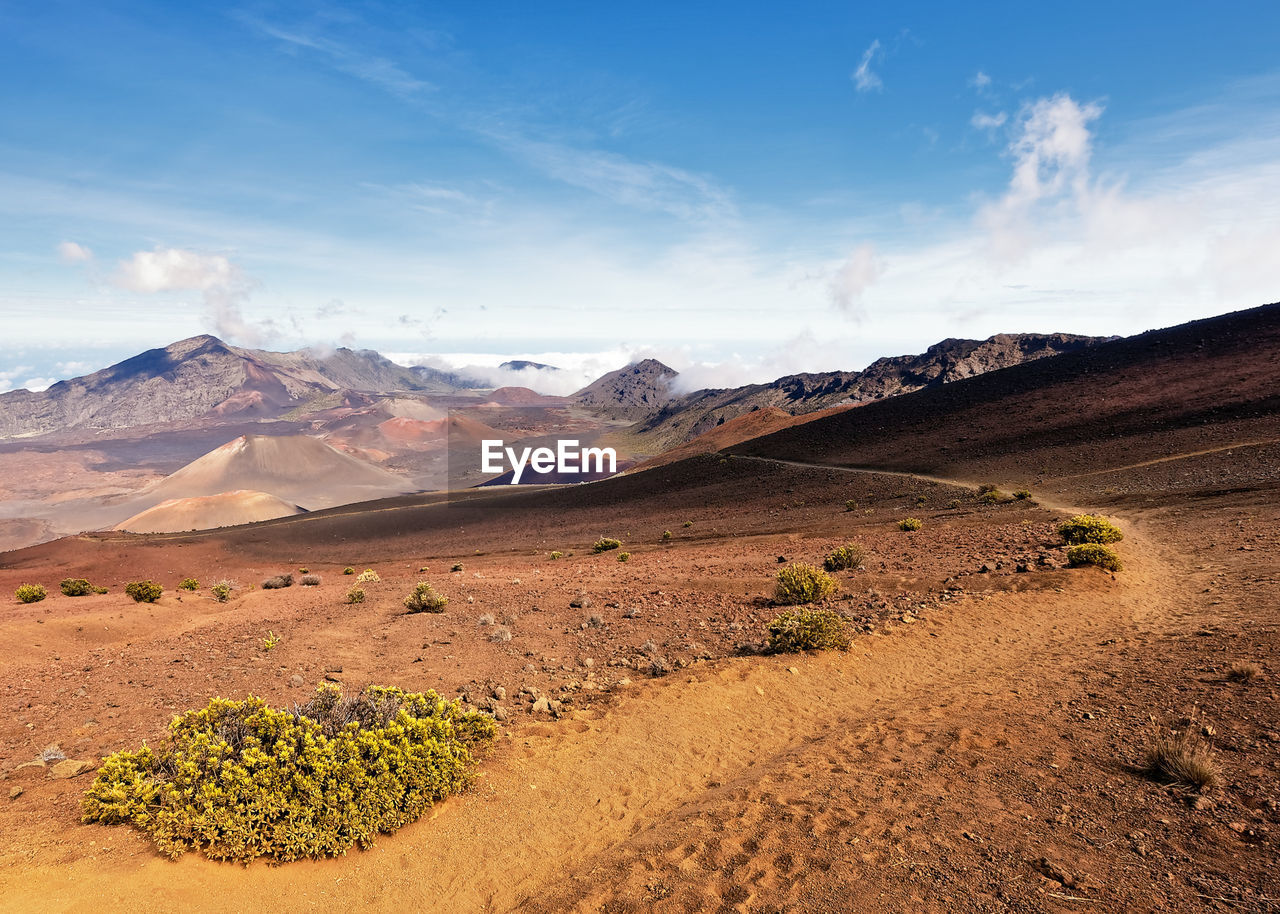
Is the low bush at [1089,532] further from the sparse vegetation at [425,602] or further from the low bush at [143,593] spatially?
the low bush at [143,593]

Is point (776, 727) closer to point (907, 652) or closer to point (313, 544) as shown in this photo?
point (907, 652)

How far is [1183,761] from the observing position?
481 cm

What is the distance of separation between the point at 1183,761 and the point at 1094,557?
896cm

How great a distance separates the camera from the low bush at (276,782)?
4582 millimetres

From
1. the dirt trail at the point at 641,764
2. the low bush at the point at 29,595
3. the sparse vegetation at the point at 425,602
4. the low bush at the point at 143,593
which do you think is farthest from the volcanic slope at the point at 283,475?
the dirt trail at the point at 641,764

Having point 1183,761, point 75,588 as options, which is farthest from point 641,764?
point 75,588

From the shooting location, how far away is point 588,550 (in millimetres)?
27766

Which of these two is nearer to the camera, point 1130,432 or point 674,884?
point 674,884

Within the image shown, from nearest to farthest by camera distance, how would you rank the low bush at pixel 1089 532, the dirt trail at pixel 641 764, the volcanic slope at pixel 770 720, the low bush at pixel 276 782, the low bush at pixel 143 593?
the volcanic slope at pixel 770 720, the dirt trail at pixel 641 764, the low bush at pixel 276 782, the low bush at pixel 1089 532, the low bush at pixel 143 593

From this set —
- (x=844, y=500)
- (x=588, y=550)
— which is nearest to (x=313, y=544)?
(x=588, y=550)

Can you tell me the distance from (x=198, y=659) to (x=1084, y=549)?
663 inches

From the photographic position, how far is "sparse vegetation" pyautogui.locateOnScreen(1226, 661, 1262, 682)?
21.4 ft

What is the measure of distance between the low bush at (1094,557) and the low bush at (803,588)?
5.03 metres

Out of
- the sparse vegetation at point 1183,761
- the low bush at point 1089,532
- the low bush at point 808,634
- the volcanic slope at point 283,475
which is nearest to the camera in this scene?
the sparse vegetation at point 1183,761
